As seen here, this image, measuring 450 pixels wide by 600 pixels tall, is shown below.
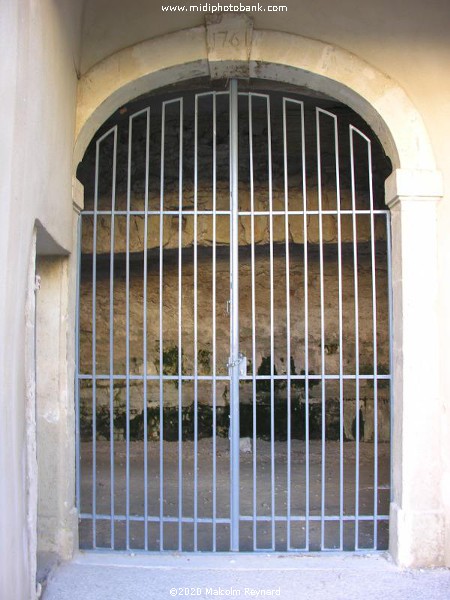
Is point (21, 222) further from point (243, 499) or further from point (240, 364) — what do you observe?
point (243, 499)

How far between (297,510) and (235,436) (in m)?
1.50

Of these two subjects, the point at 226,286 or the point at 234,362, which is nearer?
the point at 234,362

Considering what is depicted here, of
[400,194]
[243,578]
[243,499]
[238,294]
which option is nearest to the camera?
[243,578]

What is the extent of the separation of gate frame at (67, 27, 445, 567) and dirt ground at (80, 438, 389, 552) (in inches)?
21.3

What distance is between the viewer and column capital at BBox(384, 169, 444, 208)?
3504mm

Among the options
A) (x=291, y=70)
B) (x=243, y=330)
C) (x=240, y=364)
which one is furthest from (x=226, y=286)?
(x=291, y=70)

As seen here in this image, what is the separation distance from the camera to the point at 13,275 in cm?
244

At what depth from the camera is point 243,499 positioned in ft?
16.7

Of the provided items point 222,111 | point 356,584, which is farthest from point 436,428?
point 222,111

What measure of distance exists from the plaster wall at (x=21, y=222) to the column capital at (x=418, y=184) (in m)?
2.11

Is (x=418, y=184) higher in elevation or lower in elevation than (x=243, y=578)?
higher

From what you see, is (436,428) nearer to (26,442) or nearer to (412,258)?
(412,258)

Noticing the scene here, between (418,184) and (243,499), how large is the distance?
319 centimetres

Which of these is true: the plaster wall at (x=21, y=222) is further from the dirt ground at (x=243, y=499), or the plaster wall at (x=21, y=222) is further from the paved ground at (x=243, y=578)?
the dirt ground at (x=243, y=499)
